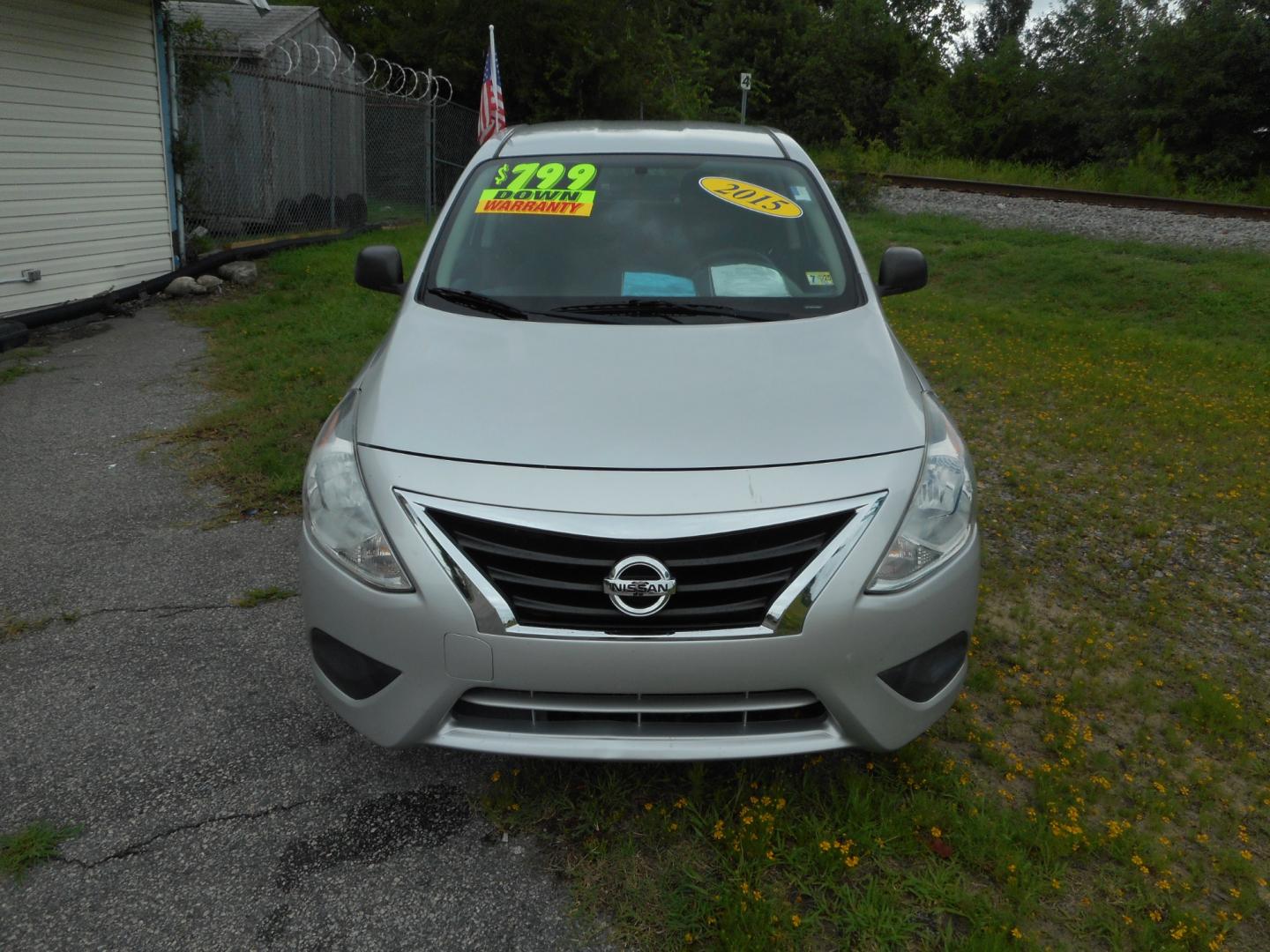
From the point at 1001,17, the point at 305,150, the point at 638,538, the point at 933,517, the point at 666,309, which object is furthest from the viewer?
the point at 1001,17

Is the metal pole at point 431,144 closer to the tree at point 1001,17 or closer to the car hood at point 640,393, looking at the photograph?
the car hood at point 640,393

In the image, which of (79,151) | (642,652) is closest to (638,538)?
(642,652)

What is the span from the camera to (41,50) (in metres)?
8.73

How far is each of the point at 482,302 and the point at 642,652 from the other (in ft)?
5.08

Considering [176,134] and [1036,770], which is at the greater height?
[176,134]

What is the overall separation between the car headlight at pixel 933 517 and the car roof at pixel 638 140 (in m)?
1.76

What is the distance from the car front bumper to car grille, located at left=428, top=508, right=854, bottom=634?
0.16 ft

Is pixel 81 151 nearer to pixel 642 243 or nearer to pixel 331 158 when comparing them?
pixel 331 158

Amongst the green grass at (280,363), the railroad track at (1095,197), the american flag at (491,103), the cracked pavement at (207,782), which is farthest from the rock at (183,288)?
the railroad track at (1095,197)

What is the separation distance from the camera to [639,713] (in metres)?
2.30

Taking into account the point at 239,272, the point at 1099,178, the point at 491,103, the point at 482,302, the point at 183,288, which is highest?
the point at 491,103

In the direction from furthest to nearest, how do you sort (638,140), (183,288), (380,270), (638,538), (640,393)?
1. (183,288)
2. (638,140)
3. (380,270)
4. (640,393)
5. (638,538)

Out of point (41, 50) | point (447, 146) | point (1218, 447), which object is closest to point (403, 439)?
point (1218, 447)

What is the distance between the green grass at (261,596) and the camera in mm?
3826
